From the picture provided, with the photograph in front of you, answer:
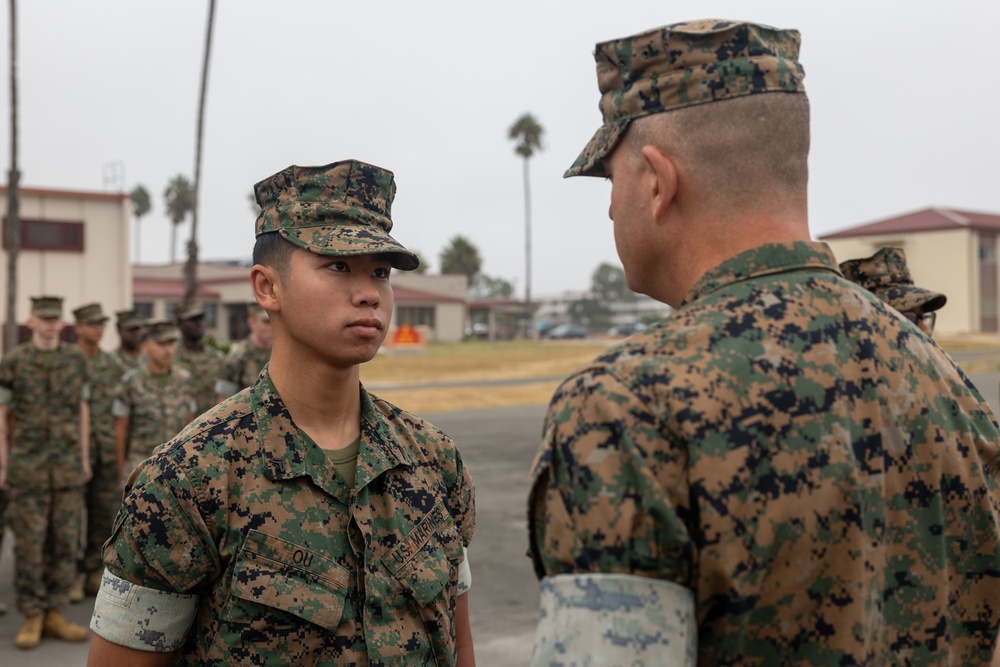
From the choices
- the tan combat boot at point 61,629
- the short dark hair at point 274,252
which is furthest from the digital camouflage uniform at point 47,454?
the short dark hair at point 274,252

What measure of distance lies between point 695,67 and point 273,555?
148cm

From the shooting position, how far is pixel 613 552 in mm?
1272

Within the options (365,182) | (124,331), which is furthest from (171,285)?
(365,182)

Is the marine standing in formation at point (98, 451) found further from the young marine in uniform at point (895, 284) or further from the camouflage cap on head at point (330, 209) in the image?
the young marine in uniform at point (895, 284)

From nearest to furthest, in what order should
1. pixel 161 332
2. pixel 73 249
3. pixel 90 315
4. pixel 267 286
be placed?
pixel 267 286, pixel 161 332, pixel 90 315, pixel 73 249

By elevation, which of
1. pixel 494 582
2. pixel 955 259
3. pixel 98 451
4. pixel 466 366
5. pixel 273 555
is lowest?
pixel 494 582

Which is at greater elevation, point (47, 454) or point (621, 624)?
point (621, 624)

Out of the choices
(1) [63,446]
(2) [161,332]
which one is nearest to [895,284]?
(2) [161,332]

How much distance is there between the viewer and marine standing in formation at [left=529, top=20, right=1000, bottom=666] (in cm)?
130

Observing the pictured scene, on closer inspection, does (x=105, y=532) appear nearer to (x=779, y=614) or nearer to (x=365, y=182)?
(x=365, y=182)

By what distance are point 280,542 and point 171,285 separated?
51.1 meters

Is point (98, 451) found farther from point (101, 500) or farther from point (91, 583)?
point (91, 583)

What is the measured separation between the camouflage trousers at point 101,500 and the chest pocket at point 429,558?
6.16 meters

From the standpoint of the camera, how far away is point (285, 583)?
7.25 feet
